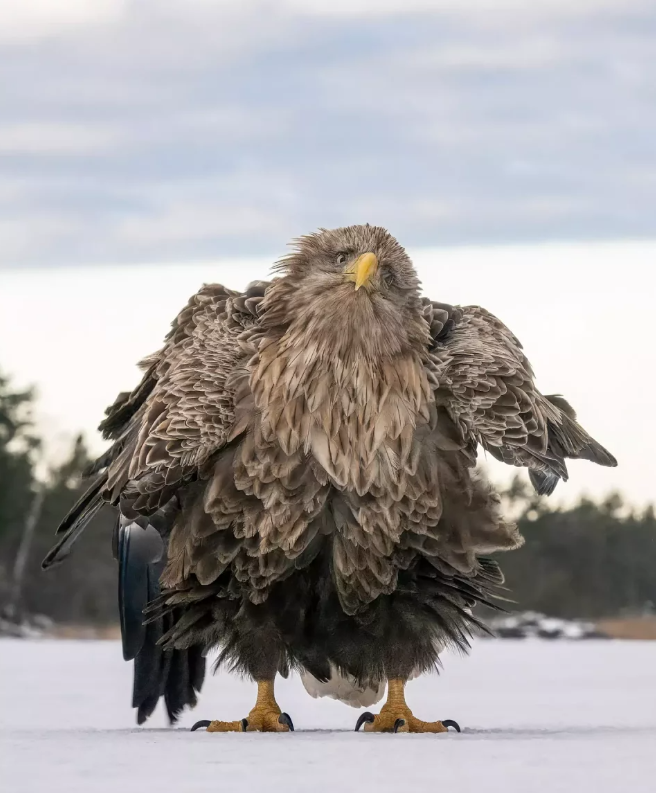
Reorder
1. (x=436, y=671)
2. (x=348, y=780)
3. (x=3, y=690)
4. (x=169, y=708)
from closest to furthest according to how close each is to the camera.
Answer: (x=348, y=780) → (x=436, y=671) → (x=169, y=708) → (x=3, y=690)

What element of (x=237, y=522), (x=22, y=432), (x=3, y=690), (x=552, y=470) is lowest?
(x=3, y=690)

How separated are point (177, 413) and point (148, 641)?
6.08 feet

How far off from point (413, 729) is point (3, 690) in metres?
4.07

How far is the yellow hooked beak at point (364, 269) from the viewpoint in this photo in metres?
6.93

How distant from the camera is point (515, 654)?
1766 cm

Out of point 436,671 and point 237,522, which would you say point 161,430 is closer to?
point 237,522

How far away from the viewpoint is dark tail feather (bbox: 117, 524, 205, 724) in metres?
8.12

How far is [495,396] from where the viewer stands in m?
7.35

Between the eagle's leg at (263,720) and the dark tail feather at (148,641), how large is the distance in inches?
25.0

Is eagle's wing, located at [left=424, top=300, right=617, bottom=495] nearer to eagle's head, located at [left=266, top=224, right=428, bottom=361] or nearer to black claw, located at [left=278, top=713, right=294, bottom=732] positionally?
eagle's head, located at [left=266, top=224, right=428, bottom=361]

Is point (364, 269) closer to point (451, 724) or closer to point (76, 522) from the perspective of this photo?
point (451, 724)

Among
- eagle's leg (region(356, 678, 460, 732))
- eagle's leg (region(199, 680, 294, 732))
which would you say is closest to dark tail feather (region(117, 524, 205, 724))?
eagle's leg (region(199, 680, 294, 732))

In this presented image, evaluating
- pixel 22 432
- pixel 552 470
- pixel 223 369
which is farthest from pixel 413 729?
pixel 22 432

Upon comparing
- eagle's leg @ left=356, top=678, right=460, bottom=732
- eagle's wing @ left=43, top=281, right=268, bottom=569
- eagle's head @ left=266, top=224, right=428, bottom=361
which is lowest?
eagle's leg @ left=356, top=678, right=460, bottom=732
